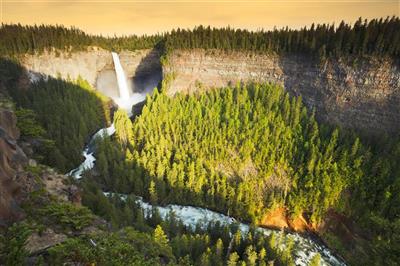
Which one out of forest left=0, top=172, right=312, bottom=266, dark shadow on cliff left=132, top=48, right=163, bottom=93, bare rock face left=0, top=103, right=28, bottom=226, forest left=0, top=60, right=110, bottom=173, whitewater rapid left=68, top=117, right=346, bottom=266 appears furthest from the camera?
dark shadow on cliff left=132, top=48, right=163, bottom=93

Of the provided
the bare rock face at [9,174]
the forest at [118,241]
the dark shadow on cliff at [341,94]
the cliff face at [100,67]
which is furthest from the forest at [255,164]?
the cliff face at [100,67]

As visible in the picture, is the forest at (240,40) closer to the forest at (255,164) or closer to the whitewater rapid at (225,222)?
the forest at (255,164)

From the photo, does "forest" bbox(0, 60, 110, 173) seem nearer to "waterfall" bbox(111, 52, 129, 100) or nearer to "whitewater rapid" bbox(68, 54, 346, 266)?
"whitewater rapid" bbox(68, 54, 346, 266)

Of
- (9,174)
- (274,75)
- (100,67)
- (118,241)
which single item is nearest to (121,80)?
(100,67)

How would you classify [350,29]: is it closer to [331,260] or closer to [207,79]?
[207,79]

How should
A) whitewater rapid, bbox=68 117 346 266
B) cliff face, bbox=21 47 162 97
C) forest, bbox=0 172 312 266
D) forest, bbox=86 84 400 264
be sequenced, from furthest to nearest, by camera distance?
1. cliff face, bbox=21 47 162 97
2. forest, bbox=86 84 400 264
3. whitewater rapid, bbox=68 117 346 266
4. forest, bbox=0 172 312 266

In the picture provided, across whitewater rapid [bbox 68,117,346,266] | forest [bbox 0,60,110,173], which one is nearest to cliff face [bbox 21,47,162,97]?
forest [bbox 0,60,110,173]

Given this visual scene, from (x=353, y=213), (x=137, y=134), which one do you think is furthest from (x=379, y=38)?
(x=137, y=134)
